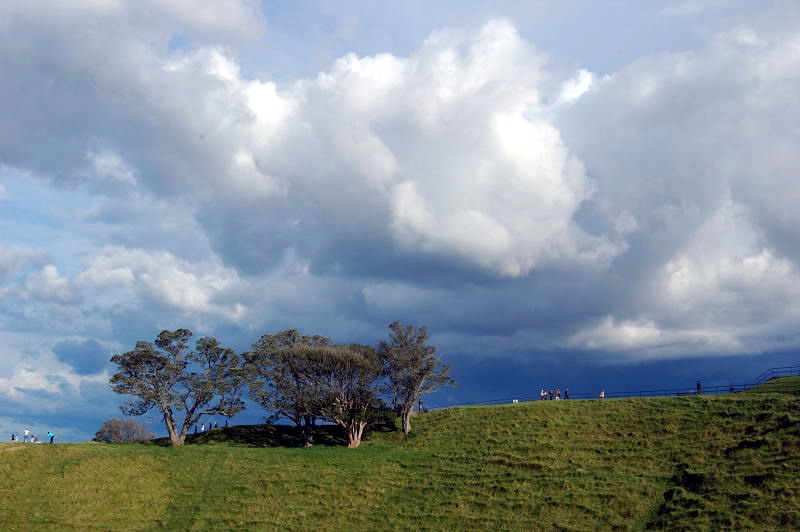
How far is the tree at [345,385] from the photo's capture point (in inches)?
2931

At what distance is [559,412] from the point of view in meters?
72.6

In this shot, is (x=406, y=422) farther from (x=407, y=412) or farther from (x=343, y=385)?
(x=343, y=385)

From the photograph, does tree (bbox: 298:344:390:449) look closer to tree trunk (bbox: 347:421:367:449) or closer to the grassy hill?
tree trunk (bbox: 347:421:367:449)

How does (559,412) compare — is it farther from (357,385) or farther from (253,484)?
(253,484)

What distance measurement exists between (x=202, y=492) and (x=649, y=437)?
1630 inches

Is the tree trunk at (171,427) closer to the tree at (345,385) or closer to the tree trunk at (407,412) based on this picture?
the tree at (345,385)

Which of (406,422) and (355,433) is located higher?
(406,422)

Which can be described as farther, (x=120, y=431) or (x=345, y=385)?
(x=120, y=431)

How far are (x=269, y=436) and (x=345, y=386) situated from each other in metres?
14.5

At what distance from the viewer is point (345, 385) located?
7556 cm

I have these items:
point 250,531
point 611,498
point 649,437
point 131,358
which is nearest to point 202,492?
point 250,531

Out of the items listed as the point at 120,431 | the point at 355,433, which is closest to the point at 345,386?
the point at 355,433

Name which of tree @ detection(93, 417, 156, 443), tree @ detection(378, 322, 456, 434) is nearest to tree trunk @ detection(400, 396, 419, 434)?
tree @ detection(378, 322, 456, 434)

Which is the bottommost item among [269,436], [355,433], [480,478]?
[480,478]
